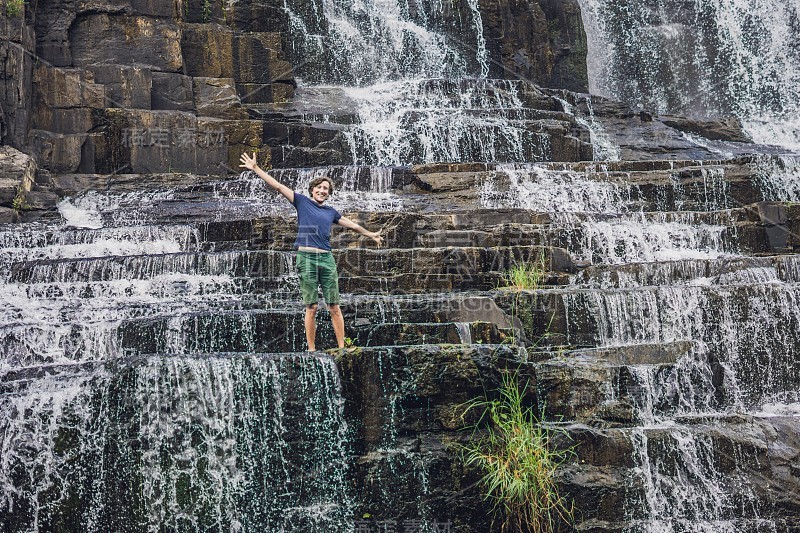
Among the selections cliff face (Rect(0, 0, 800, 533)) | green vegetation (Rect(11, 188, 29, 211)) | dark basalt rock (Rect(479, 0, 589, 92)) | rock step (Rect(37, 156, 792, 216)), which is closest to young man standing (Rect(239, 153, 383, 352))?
cliff face (Rect(0, 0, 800, 533))

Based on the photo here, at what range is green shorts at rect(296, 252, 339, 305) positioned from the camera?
26.2 feet

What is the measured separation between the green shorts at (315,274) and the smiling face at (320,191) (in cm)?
47

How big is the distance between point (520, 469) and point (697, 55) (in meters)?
20.8

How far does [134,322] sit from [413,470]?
326cm

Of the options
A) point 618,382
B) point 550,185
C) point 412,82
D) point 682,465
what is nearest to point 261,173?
point 618,382

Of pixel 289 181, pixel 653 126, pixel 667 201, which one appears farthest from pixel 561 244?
pixel 653 126

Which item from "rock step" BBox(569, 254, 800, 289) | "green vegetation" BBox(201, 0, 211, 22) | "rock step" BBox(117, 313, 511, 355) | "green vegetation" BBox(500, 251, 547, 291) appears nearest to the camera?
"rock step" BBox(117, 313, 511, 355)

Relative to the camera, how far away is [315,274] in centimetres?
804

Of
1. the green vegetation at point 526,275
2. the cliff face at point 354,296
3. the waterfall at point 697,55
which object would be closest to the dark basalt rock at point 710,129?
the cliff face at point 354,296

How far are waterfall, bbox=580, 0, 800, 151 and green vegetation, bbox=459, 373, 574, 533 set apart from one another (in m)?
19.4

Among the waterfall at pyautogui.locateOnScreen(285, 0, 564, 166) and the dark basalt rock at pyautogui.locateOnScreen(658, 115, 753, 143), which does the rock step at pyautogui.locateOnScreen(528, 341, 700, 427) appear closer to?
the waterfall at pyautogui.locateOnScreen(285, 0, 564, 166)

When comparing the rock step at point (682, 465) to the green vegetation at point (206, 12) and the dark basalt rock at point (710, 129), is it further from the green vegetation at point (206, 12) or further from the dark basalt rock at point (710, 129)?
the green vegetation at point (206, 12)

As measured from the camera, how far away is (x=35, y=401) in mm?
7359

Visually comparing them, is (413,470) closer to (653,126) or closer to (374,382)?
(374,382)
